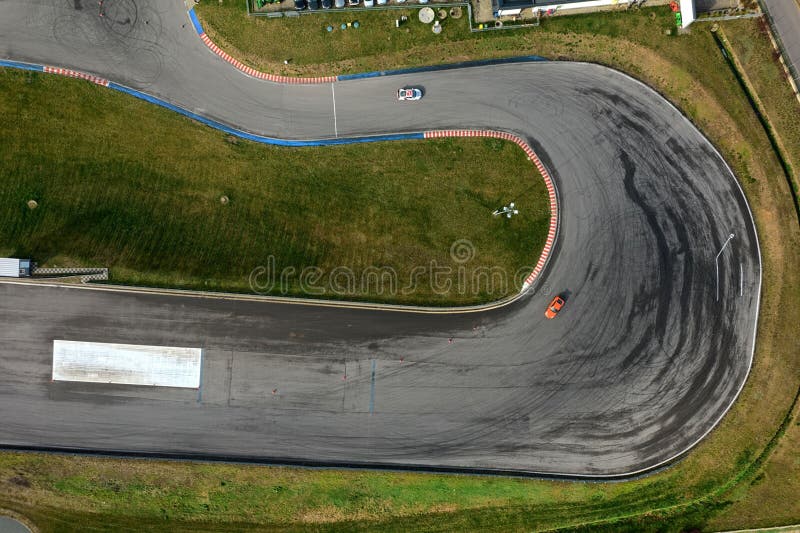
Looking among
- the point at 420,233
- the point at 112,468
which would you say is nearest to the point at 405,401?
the point at 420,233

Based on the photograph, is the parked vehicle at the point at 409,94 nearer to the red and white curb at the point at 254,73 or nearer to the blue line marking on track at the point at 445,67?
the blue line marking on track at the point at 445,67

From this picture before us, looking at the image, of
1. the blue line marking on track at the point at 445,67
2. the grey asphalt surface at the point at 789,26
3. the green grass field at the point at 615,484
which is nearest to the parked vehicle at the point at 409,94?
the blue line marking on track at the point at 445,67

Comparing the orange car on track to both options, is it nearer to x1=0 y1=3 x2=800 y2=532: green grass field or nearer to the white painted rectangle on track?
x1=0 y1=3 x2=800 y2=532: green grass field

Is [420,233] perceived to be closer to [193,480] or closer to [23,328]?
[193,480]

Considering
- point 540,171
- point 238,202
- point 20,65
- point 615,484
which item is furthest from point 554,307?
point 20,65

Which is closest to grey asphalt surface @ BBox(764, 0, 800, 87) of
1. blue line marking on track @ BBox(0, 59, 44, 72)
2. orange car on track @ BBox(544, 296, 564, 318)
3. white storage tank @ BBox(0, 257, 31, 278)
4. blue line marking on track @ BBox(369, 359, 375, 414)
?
orange car on track @ BBox(544, 296, 564, 318)
